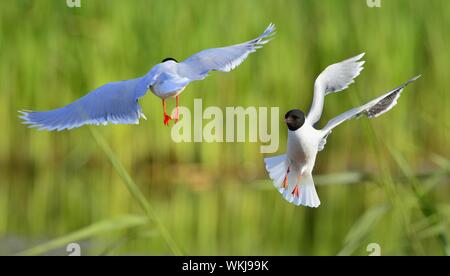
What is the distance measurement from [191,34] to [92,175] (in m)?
0.59

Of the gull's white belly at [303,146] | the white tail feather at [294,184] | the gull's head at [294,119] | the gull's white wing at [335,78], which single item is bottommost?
the white tail feather at [294,184]

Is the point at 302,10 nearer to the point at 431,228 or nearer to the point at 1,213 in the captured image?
the point at 1,213

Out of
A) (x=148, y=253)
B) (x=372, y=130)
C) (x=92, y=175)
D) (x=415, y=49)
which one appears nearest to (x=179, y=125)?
Answer: (x=148, y=253)

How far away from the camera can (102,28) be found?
9.89 ft

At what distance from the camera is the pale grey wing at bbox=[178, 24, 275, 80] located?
5.55 ft

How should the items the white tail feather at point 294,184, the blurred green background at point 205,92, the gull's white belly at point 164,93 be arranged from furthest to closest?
the blurred green background at point 205,92, the white tail feather at point 294,184, the gull's white belly at point 164,93

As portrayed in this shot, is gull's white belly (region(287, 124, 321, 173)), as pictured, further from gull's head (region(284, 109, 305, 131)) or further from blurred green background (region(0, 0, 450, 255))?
blurred green background (region(0, 0, 450, 255))

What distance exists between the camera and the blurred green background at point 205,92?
2869 millimetres

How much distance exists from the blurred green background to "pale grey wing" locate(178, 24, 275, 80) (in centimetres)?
97

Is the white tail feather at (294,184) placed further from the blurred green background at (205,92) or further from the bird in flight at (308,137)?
the blurred green background at (205,92)

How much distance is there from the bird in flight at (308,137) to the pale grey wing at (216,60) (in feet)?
0.52

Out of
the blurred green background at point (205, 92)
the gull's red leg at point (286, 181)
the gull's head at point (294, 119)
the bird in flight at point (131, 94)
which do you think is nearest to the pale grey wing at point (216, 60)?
the bird in flight at point (131, 94)

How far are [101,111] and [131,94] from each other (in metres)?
0.07

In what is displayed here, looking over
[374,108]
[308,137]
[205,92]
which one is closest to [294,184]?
[308,137]
